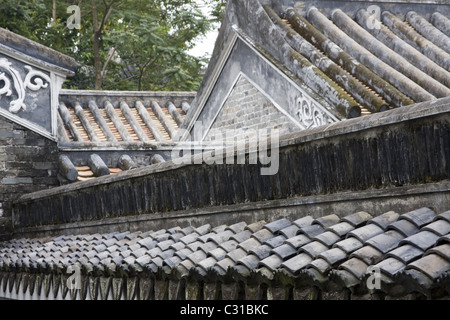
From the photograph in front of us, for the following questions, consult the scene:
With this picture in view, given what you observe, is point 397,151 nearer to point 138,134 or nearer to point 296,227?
point 296,227

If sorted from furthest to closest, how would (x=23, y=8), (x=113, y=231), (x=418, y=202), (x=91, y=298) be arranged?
(x=23, y=8), (x=113, y=231), (x=91, y=298), (x=418, y=202)

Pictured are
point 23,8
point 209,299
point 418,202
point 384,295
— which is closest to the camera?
point 384,295

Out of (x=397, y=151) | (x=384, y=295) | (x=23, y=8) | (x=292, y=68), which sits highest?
(x=23, y=8)

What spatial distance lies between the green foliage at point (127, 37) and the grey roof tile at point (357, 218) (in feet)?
54.0

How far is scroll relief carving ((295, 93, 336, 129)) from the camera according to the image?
10.0 meters

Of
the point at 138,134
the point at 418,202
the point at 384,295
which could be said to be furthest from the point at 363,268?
the point at 138,134

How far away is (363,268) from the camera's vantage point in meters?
4.09

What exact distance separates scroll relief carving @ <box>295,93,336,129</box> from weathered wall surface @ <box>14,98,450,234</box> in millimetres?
2825

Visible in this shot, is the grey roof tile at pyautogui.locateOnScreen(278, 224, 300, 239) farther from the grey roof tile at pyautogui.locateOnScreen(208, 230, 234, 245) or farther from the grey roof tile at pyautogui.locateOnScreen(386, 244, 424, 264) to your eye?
the grey roof tile at pyautogui.locateOnScreen(386, 244, 424, 264)

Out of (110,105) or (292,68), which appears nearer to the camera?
(292,68)

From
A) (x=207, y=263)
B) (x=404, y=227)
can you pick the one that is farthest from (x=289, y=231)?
(x=404, y=227)

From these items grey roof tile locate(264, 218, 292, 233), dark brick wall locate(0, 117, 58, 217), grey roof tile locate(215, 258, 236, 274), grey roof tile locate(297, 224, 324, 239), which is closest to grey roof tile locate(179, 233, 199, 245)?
grey roof tile locate(264, 218, 292, 233)

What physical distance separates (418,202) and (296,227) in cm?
92

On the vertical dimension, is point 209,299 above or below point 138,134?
below
